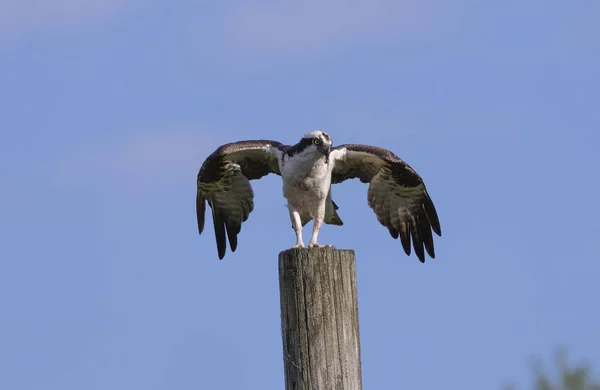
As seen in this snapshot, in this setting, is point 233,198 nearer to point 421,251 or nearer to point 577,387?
point 421,251

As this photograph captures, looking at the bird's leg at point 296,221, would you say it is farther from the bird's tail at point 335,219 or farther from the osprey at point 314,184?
the bird's tail at point 335,219

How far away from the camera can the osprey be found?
414 inches

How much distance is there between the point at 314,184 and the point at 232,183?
4.05 feet

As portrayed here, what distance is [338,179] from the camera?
11.5 meters

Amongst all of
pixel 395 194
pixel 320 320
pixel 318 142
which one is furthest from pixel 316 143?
pixel 320 320

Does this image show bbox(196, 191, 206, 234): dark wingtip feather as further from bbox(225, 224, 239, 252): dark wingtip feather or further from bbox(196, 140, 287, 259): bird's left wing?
bbox(225, 224, 239, 252): dark wingtip feather

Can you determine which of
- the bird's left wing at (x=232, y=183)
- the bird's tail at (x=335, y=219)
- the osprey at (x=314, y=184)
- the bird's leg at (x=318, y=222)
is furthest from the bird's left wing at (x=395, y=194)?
the bird's left wing at (x=232, y=183)

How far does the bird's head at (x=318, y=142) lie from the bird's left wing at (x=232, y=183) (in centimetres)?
47

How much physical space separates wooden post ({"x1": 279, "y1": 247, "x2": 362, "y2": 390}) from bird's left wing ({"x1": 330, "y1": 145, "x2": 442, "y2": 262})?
166 inches

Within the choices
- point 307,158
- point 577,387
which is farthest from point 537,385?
point 307,158

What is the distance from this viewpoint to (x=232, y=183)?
11.5 m

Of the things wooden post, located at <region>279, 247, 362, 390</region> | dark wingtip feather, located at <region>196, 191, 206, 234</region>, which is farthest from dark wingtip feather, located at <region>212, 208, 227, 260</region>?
wooden post, located at <region>279, 247, 362, 390</region>

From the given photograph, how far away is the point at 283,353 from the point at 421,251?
4.69 metres

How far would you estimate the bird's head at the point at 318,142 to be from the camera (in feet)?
34.2
